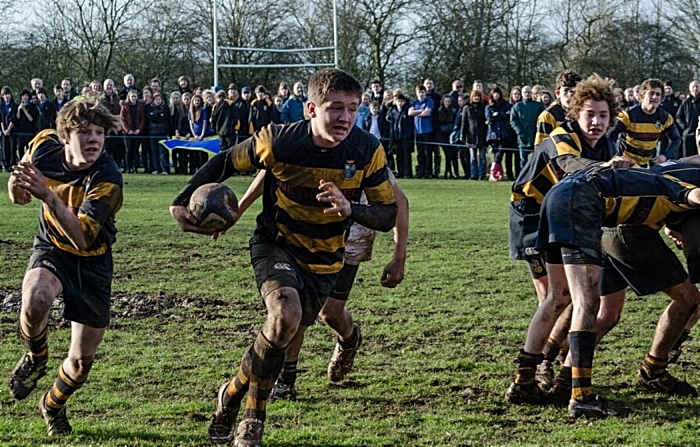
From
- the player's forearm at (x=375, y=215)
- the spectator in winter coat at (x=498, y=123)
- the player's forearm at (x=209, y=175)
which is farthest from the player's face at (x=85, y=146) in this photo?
the spectator in winter coat at (x=498, y=123)

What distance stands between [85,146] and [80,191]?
25 cm

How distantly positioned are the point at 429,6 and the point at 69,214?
1275 inches

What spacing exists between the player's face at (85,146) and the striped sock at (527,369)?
2.82 m

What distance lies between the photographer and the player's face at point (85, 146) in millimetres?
5711

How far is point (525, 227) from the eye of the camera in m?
6.63

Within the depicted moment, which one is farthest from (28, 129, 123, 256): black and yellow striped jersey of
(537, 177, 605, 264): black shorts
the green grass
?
(537, 177, 605, 264): black shorts

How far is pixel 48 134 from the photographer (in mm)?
6055

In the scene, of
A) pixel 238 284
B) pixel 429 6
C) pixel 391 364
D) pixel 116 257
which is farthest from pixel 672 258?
pixel 429 6

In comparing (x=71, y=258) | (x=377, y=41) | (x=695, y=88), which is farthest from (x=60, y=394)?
(x=377, y=41)

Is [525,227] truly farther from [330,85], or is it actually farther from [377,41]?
[377,41]

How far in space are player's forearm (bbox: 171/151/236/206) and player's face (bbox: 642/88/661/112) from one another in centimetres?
752

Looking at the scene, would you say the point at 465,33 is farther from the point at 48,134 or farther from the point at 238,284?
the point at 48,134

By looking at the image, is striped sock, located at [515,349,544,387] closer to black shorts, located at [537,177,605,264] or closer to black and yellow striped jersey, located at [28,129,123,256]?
black shorts, located at [537,177,605,264]

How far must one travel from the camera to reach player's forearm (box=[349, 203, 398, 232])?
530cm
